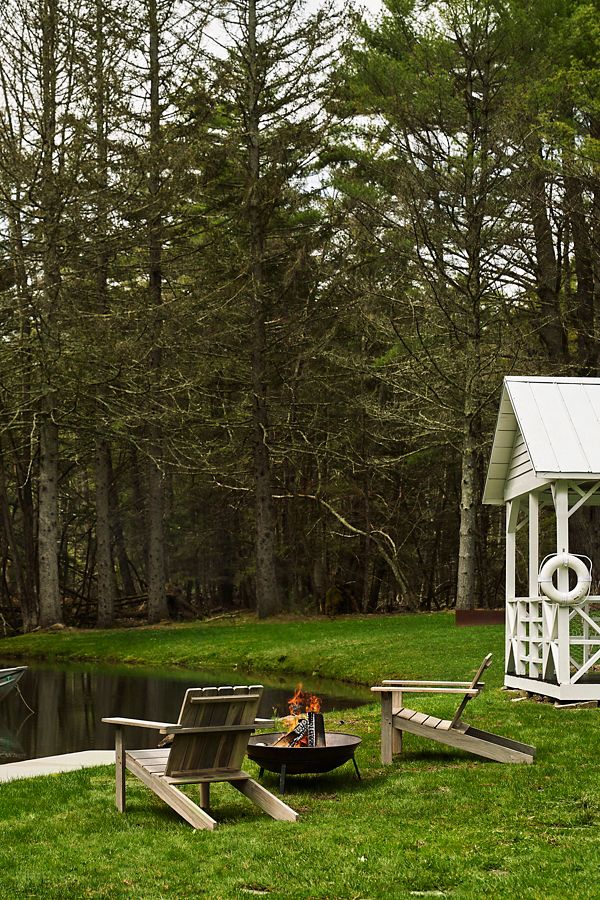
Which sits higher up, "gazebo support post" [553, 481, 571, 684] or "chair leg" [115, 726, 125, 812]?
"gazebo support post" [553, 481, 571, 684]

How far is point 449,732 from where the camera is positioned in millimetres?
8781

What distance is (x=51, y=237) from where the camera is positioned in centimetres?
2342

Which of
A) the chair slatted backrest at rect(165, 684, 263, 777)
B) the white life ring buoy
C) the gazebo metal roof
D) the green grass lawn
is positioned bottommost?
the green grass lawn

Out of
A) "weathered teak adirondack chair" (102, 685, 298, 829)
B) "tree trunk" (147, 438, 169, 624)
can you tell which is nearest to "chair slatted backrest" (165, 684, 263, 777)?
"weathered teak adirondack chair" (102, 685, 298, 829)

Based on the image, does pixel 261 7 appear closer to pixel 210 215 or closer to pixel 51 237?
pixel 210 215

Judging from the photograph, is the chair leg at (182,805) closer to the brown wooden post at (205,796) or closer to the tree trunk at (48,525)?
the brown wooden post at (205,796)

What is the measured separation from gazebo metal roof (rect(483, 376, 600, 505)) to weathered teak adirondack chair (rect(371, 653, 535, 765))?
3438 mm

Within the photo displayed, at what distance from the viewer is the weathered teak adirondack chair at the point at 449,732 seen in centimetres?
875

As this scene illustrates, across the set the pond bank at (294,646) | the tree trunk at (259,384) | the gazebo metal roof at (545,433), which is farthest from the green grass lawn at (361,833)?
the tree trunk at (259,384)

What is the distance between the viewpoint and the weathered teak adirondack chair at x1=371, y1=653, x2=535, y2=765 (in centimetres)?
875

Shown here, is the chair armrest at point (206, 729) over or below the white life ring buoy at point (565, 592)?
below

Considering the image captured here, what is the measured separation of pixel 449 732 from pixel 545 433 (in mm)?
4542

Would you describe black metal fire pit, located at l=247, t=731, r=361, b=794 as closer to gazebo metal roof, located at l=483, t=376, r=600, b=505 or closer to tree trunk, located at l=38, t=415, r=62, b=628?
gazebo metal roof, located at l=483, t=376, r=600, b=505

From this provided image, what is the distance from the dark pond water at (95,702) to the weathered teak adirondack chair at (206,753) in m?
4.26
